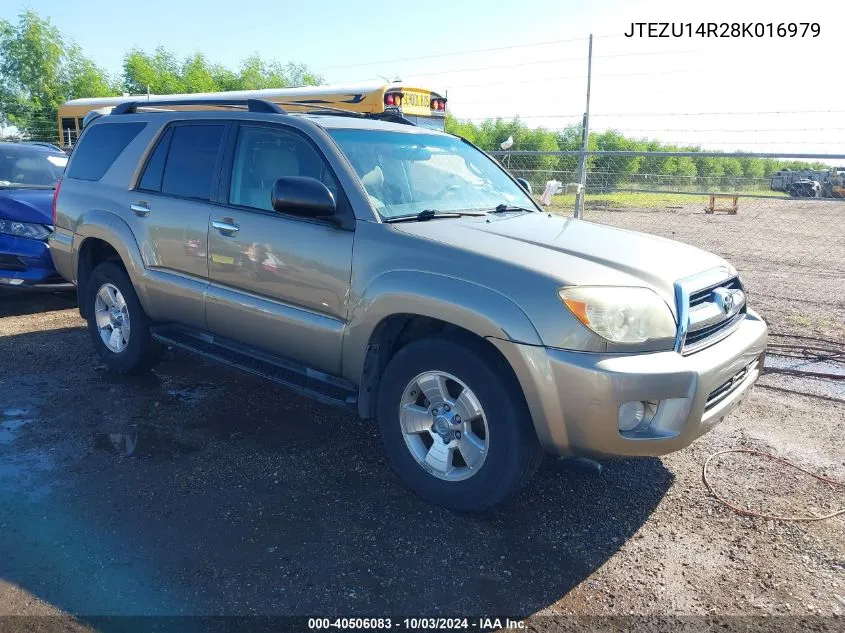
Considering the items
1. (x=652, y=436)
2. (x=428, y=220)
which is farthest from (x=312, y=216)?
(x=652, y=436)

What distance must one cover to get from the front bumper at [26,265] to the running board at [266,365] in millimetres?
2937

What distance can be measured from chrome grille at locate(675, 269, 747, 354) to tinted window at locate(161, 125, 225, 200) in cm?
299

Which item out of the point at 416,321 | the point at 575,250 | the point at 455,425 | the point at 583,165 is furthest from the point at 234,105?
the point at 583,165

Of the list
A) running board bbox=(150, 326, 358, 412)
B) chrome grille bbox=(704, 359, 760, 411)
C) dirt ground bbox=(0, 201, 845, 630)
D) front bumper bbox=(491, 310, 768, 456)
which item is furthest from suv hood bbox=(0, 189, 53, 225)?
chrome grille bbox=(704, 359, 760, 411)

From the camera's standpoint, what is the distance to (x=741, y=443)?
167 inches

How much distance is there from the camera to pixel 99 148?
17.7 ft

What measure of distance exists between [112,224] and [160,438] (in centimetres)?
180

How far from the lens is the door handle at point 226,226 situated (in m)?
4.14

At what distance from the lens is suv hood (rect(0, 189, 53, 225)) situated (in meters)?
7.07

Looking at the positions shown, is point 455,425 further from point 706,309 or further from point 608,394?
point 706,309

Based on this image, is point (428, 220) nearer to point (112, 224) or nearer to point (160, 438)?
point (160, 438)

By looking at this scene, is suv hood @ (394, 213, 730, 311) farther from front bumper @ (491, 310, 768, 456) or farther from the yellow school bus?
the yellow school bus

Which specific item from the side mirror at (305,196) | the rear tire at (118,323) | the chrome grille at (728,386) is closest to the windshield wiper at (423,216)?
the side mirror at (305,196)

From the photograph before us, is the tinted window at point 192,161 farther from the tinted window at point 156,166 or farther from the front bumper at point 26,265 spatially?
the front bumper at point 26,265
